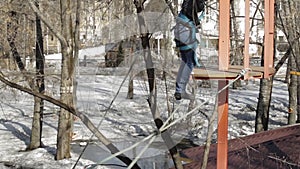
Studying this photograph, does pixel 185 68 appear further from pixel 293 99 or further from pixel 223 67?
pixel 293 99

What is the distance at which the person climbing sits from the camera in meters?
2.03

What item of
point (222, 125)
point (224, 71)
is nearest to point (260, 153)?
point (222, 125)

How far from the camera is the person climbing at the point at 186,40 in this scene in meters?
2.03

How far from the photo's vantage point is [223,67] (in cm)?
239

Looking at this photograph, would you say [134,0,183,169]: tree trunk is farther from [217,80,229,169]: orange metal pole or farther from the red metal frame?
[217,80,229,169]: orange metal pole

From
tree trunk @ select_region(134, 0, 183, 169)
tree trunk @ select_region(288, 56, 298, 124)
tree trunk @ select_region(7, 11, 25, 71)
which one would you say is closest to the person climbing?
tree trunk @ select_region(134, 0, 183, 169)

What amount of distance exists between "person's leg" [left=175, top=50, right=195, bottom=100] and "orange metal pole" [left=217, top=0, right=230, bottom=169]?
0.26 meters

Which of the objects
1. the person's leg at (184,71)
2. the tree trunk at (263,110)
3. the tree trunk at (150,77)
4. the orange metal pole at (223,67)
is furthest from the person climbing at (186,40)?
the tree trunk at (263,110)

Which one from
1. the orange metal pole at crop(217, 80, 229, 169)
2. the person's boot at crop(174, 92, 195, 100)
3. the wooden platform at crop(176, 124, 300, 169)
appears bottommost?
the wooden platform at crop(176, 124, 300, 169)

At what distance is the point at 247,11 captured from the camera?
2.97 metres

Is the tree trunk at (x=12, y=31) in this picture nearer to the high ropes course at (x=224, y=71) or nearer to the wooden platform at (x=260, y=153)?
the wooden platform at (x=260, y=153)

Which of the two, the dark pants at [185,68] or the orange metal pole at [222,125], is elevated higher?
the dark pants at [185,68]

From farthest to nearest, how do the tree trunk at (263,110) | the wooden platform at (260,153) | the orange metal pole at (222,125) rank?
1. the tree trunk at (263,110)
2. the wooden platform at (260,153)
3. the orange metal pole at (222,125)

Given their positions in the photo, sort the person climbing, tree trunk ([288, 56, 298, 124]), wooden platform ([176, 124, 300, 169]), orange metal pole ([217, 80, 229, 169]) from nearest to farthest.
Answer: the person climbing, orange metal pole ([217, 80, 229, 169]), wooden platform ([176, 124, 300, 169]), tree trunk ([288, 56, 298, 124])
